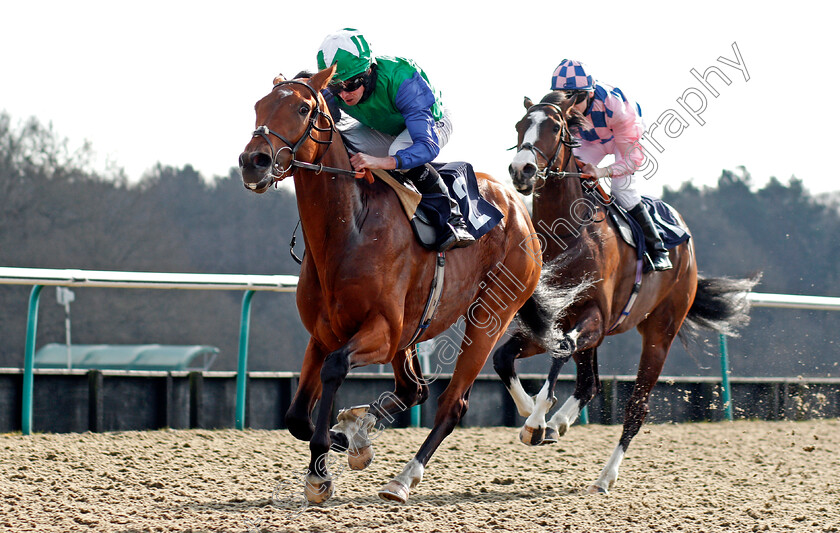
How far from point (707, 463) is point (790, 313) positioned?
21.1 ft

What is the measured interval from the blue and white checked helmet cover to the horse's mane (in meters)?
0.10

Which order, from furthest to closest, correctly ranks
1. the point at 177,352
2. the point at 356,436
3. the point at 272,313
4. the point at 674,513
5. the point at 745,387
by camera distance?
the point at 272,313
the point at 177,352
the point at 745,387
the point at 674,513
the point at 356,436

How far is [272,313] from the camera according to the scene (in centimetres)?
3194

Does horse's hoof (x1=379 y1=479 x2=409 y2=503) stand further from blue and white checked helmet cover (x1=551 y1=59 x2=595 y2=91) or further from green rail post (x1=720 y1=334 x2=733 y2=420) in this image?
green rail post (x1=720 y1=334 x2=733 y2=420)

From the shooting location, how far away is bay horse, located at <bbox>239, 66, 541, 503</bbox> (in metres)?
3.33

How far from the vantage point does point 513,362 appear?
5.04 m

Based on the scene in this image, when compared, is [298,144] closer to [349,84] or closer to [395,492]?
[349,84]

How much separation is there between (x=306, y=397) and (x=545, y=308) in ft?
5.84

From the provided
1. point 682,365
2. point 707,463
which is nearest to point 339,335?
point 707,463

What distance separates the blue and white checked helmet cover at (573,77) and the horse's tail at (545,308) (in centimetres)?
108

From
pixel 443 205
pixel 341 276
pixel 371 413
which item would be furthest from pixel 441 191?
pixel 371 413

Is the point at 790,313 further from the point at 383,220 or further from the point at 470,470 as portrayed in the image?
the point at 383,220

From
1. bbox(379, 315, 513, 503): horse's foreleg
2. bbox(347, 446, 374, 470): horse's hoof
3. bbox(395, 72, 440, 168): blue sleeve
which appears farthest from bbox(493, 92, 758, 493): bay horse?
bbox(347, 446, 374, 470): horse's hoof

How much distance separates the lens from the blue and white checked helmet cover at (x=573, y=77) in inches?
209
